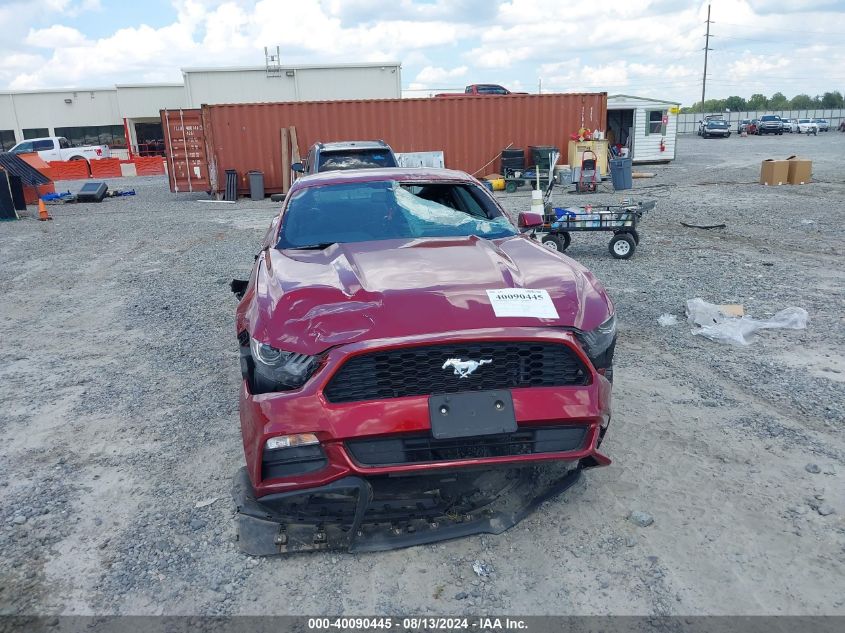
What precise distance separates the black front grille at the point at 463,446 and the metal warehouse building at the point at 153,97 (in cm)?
2916

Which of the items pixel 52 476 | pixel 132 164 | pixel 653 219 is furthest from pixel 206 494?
pixel 132 164

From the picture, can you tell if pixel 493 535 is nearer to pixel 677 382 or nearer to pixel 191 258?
pixel 677 382

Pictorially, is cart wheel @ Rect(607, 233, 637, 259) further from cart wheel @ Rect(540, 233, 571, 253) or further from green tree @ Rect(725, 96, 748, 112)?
green tree @ Rect(725, 96, 748, 112)

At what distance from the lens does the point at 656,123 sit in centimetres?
2734

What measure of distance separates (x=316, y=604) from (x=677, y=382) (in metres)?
3.25

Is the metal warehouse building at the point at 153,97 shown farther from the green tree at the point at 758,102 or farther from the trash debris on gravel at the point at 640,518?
the green tree at the point at 758,102

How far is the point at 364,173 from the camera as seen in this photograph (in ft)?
16.0

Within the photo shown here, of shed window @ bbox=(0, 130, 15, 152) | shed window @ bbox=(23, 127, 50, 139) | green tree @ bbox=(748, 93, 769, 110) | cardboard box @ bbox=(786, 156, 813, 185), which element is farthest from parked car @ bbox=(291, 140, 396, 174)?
green tree @ bbox=(748, 93, 769, 110)

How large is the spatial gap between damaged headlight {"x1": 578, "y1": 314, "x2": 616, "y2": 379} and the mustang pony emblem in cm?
52

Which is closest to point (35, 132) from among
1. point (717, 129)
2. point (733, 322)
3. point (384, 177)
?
point (717, 129)

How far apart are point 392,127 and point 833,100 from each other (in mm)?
91284

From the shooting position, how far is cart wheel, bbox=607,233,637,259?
9258mm

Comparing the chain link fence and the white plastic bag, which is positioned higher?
the chain link fence

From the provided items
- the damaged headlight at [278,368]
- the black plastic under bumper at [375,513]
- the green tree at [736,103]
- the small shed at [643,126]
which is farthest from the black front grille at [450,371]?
the green tree at [736,103]
